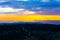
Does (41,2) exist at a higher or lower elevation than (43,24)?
higher

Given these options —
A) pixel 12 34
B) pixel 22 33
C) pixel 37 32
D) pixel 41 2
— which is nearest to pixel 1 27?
pixel 12 34

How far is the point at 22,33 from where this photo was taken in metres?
1.68

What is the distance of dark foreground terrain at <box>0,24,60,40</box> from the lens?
166cm

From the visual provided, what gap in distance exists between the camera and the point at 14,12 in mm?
1691

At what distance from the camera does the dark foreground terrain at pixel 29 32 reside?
166 centimetres

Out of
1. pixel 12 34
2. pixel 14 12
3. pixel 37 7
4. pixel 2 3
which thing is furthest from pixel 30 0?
pixel 12 34

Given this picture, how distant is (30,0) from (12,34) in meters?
0.48

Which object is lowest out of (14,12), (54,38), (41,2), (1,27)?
(54,38)

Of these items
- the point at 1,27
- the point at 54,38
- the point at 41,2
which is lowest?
the point at 54,38

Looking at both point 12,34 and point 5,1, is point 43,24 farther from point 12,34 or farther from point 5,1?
point 5,1

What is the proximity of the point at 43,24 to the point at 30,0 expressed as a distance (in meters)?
0.34

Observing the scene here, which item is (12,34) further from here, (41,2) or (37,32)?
(41,2)

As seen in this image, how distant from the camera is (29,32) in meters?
1.68

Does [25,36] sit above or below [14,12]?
below
